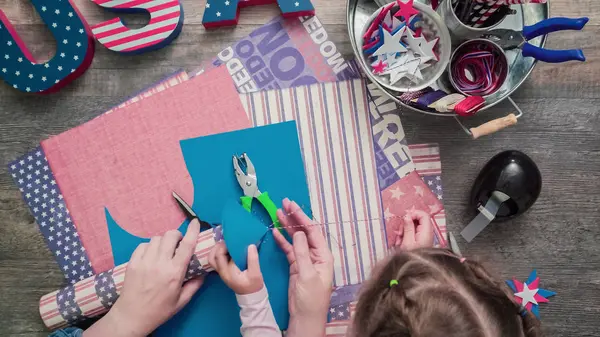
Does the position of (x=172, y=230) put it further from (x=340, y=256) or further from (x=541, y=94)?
(x=541, y=94)

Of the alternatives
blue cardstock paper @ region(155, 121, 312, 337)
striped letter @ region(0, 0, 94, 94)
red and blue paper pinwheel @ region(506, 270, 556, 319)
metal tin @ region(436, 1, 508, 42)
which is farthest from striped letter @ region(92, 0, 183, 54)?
red and blue paper pinwheel @ region(506, 270, 556, 319)

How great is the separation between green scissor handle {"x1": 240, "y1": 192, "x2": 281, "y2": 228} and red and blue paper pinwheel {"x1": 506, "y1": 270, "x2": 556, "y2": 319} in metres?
0.37

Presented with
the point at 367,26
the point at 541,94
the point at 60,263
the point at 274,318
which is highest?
the point at 367,26

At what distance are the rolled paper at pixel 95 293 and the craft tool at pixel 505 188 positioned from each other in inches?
15.0

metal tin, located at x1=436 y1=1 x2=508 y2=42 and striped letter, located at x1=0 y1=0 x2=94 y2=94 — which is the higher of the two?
striped letter, located at x1=0 y1=0 x2=94 y2=94

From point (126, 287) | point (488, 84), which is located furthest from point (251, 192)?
point (488, 84)

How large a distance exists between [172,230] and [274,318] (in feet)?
0.64

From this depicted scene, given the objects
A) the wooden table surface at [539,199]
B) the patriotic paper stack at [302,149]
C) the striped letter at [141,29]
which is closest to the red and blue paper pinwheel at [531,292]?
the wooden table surface at [539,199]

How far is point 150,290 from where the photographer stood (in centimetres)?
67

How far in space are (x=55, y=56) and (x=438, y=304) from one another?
635mm

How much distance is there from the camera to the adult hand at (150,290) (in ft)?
2.17

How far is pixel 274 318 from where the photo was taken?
0.69 meters

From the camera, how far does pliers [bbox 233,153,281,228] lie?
0.71 m

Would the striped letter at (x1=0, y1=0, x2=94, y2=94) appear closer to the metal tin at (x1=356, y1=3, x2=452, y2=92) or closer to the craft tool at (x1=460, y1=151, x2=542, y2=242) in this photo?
the metal tin at (x1=356, y1=3, x2=452, y2=92)
